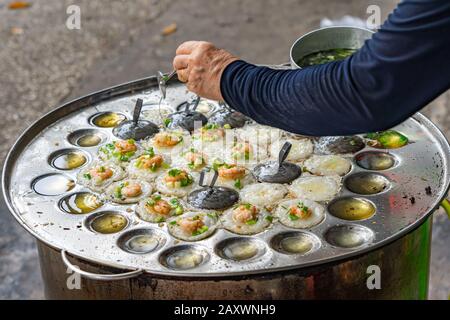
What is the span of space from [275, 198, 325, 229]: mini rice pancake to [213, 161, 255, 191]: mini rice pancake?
0.22 m

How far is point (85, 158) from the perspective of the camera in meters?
3.35

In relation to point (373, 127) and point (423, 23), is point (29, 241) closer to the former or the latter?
point (373, 127)

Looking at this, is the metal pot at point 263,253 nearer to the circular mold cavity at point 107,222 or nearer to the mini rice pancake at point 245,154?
the circular mold cavity at point 107,222

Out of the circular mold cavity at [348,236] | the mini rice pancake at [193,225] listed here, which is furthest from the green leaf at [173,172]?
the circular mold cavity at [348,236]

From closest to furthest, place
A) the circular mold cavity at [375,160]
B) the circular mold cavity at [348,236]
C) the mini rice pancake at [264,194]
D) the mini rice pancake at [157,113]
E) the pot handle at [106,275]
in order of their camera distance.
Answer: the pot handle at [106,275] → the circular mold cavity at [348,236] → the mini rice pancake at [264,194] → the circular mold cavity at [375,160] → the mini rice pancake at [157,113]

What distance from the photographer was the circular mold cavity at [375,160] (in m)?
3.19

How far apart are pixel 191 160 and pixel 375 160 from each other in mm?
836

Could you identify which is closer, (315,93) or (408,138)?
(315,93)

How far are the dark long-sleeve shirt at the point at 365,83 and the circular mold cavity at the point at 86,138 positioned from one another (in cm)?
99

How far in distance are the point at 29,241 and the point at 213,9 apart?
163 inches
